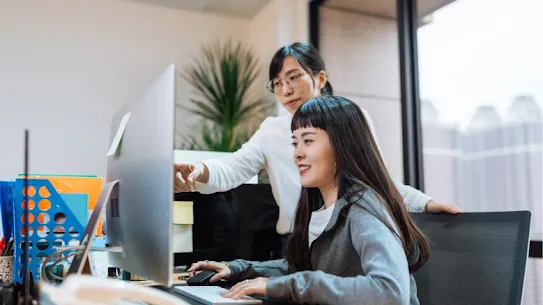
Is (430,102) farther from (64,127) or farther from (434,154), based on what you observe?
(64,127)

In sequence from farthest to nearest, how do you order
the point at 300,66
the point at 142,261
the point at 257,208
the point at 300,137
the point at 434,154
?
the point at 434,154 → the point at 257,208 → the point at 300,66 → the point at 300,137 → the point at 142,261

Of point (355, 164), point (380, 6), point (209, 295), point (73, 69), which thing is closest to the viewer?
point (209, 295)

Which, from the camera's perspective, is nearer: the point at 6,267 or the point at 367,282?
the point at 367,282

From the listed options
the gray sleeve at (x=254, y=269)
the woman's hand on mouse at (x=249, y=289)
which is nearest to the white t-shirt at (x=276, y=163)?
the gray sleeve at (x=254, y=269)

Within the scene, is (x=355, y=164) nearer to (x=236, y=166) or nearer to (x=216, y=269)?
(x=216, y=269)

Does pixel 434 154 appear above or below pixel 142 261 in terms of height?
above

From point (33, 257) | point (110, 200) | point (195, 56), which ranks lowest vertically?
point (33, 257)

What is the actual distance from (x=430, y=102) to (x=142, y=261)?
6.63 ft

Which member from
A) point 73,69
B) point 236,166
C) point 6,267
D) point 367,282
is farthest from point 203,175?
point 73,69

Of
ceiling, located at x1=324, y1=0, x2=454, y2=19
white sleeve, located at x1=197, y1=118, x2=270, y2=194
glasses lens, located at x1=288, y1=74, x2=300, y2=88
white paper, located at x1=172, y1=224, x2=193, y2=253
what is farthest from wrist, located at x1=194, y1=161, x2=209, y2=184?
ceiling, located at x1=324, y1=0, x2=454, y2=19

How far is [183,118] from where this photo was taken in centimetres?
370

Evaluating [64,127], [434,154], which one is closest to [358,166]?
[434,154]

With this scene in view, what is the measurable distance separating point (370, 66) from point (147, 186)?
245cm

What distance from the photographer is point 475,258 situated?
127 cm
